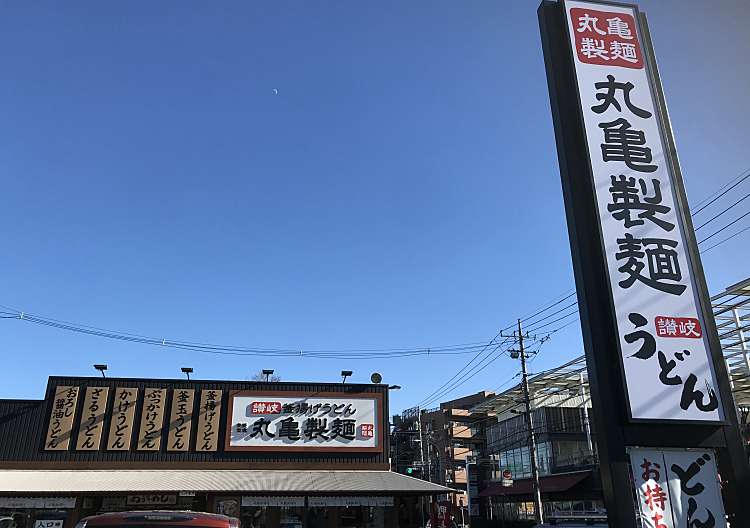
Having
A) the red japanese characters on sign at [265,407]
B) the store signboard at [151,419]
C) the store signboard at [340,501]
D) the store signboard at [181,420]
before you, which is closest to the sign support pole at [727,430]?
the store signboard at [340,501]

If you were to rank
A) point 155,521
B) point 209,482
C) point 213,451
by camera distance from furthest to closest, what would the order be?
point 213,451
point 209,482
point 155,521

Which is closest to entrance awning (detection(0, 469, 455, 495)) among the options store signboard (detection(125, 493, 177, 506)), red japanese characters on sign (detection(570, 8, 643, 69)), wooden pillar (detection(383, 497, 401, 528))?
store signboard (detection(125, 493, 177, 506))

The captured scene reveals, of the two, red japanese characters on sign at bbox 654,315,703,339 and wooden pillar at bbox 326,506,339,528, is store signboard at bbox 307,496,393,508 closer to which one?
wooden pillar at bbox 326,506,339,528

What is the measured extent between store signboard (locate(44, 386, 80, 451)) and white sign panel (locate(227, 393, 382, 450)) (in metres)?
6.04

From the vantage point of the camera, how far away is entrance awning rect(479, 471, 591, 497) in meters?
36.8

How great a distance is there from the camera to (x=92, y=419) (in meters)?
22.5

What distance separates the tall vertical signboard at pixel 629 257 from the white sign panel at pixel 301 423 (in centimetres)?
1605

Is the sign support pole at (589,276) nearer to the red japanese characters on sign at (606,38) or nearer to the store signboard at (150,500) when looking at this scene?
the red japanese characters on sign at (606,38)

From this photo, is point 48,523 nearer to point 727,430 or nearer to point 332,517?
point 332,517

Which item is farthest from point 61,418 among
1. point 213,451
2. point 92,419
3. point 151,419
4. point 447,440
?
point 447,440

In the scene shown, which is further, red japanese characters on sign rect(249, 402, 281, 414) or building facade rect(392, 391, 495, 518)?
building facade rect(392, 391, 495, 518)

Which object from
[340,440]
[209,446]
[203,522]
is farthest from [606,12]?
[209,446]

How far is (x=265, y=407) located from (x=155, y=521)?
19.6 meters

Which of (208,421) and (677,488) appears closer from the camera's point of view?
(677,488)
